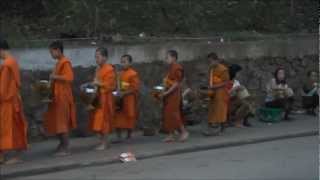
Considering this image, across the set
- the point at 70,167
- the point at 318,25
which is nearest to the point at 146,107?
the point at 70,167

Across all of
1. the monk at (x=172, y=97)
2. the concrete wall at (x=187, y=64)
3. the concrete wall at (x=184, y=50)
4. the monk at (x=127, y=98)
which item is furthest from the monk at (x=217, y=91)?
the concrete wall at (x=184, y=50)

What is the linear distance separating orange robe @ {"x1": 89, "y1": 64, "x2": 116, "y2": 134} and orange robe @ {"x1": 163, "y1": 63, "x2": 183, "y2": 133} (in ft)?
4.27

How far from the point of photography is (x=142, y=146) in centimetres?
1356

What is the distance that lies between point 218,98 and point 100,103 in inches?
113

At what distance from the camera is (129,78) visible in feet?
45.2

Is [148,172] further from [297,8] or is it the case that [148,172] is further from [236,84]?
[297,8]

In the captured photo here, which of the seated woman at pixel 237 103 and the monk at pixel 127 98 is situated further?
the seated woman at pixel 237 103

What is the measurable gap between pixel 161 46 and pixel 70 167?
5364mm

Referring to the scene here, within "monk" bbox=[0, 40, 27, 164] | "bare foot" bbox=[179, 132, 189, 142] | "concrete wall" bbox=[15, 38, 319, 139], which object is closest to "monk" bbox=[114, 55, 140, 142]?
"bare foot" bbox=[179, 132, 189, 142]

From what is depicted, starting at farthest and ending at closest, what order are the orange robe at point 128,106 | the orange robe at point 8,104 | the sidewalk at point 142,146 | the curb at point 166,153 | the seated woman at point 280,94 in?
the seated woman at point 280,94 → the orange robe at point 128,106 → the sidewalk at point 142,146 → the orange robe at point 8,104 → the curb at point 166,153

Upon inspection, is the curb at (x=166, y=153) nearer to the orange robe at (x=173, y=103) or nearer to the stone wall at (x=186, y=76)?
the orange robe at (x=173, y=103)

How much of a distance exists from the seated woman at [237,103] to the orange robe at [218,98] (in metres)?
1.05

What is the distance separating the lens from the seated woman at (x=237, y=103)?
52.5ft

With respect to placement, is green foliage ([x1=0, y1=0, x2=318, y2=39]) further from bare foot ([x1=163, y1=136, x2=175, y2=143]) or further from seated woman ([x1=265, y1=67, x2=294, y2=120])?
bare foot ([x1=163, y1=136, x2=175, y2=143])
